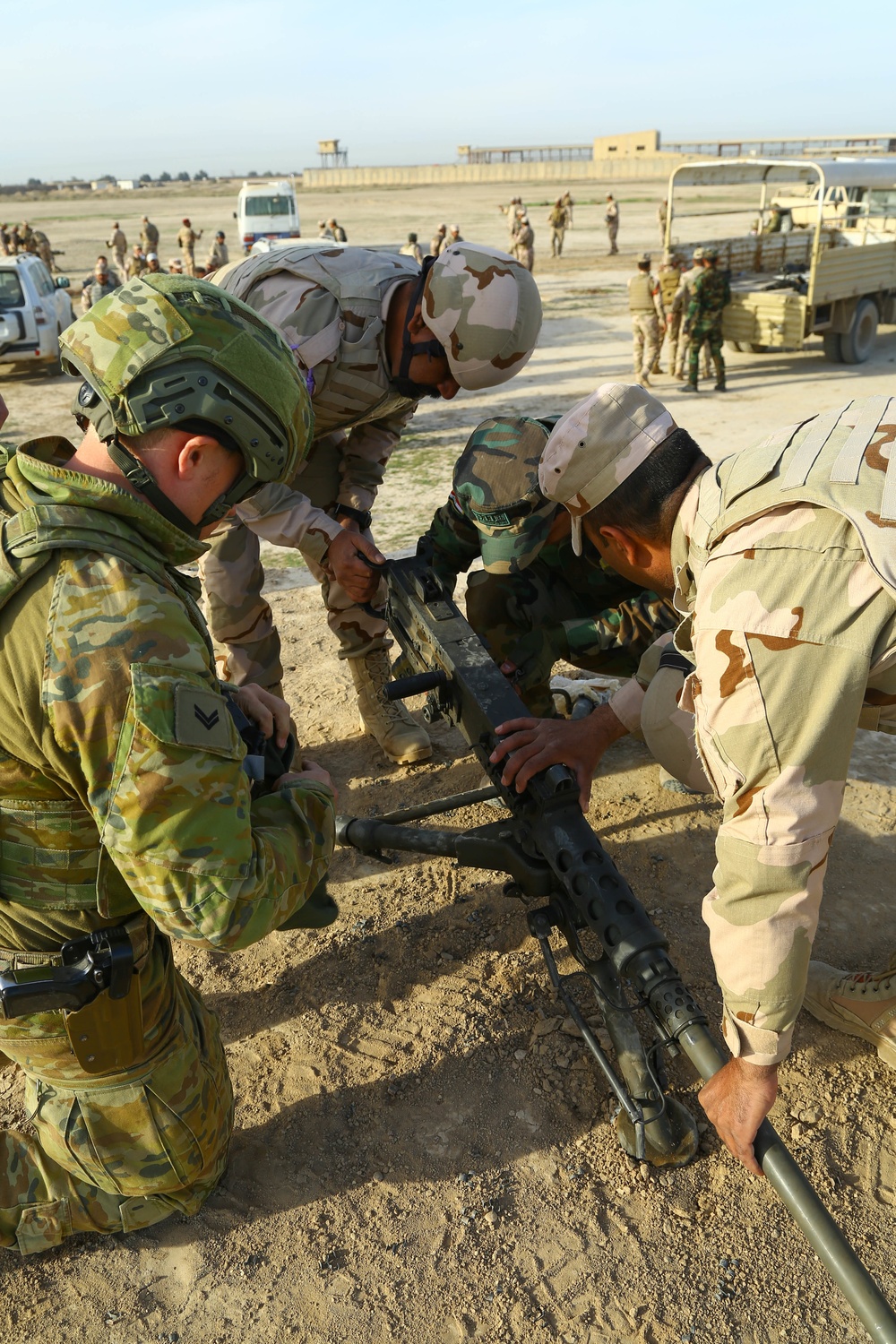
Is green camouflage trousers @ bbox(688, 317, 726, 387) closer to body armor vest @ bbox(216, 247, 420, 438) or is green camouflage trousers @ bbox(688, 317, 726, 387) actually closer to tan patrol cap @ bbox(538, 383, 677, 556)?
body armor vest @ bbox(216, 247, 420, 438)

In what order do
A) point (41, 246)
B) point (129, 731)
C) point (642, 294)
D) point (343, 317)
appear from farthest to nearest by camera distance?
point (41, 246) → point (642, 294) → point (343, 317) → point (129, 731)

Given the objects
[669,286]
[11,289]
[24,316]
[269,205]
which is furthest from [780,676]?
[269,205]

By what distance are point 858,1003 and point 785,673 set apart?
1519 mm

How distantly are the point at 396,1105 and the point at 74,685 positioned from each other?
5.63ft

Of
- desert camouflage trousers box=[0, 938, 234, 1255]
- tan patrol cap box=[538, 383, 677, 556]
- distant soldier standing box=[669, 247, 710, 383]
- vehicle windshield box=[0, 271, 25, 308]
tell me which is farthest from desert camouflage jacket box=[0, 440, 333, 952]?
vehicle windshield box=[0, 271, 25, 308]

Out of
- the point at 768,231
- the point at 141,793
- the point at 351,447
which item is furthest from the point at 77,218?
the point at 141,793

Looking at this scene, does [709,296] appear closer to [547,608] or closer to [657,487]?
[547,608]

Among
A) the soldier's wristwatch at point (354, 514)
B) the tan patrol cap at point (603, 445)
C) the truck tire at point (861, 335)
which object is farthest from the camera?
the truck tire at point (861, 335)

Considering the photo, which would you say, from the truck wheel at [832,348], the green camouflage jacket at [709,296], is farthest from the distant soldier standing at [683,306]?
the truck wheel at [832,348]

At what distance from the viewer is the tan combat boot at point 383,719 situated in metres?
4.32

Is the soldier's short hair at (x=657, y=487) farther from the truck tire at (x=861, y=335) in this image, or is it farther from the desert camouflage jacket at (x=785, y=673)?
the truck tire at (x=861, y=335)

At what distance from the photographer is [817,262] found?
1117 centimetres

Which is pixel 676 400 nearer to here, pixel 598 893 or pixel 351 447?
pixel 351 447

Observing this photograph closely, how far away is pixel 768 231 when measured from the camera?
47.1 ft
